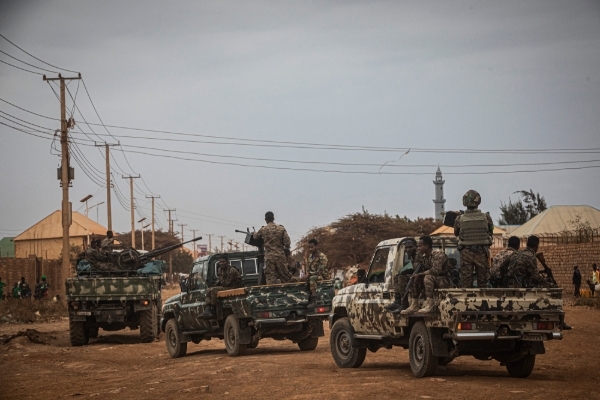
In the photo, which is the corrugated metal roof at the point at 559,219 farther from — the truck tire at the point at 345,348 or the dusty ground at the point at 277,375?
the truck tire at the point at 345,348

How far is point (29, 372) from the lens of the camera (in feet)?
55.4

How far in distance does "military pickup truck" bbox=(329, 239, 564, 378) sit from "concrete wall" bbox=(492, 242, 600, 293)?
27167 mm

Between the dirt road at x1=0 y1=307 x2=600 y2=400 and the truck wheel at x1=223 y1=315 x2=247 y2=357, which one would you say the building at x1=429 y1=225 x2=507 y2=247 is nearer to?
the dirt road at x1=0 y1=307 x2=600 y2=400

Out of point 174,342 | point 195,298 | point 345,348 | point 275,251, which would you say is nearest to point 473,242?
point 345,348

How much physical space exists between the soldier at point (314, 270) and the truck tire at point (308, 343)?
119 cm

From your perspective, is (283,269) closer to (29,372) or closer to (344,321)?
(344,321)

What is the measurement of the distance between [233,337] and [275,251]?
1854 mm

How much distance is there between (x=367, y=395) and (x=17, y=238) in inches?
3777

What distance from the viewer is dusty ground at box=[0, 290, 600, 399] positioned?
11305 millimetres

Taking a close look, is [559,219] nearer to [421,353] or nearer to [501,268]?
[501,268]

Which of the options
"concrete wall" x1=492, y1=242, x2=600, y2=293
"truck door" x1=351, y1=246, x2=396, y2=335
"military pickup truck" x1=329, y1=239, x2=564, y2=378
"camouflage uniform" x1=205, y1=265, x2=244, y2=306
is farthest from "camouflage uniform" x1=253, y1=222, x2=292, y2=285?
"concrete wall" x1=492, y1=242, x2=600, y2=293

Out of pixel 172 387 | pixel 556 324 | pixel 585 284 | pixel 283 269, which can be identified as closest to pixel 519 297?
pixel 556 324

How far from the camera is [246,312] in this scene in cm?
1708

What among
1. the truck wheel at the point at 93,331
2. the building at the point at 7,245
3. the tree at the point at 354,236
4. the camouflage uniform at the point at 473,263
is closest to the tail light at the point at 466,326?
the camouflage uniform at the point at 473,263
